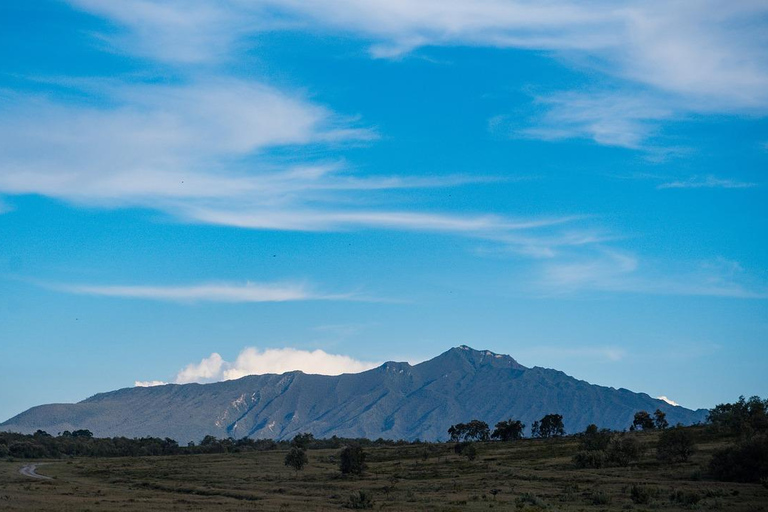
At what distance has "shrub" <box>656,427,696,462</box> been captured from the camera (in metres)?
83.5

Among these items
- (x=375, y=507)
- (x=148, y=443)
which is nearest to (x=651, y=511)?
(x=375, y=507)

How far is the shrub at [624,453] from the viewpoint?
283ft

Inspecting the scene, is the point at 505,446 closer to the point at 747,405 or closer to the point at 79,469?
the point at 747,405

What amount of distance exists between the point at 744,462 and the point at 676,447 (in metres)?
15.8

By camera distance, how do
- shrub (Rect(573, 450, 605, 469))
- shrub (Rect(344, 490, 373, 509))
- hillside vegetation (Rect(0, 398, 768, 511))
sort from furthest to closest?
shrub (Rect(573, 450, 605, 469))
shrub (Rect(344, 490, 373, 509))
hillside vegetation (Rect(0, 398, 768, 511))

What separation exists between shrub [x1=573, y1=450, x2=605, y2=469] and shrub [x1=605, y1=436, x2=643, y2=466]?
1.04 m

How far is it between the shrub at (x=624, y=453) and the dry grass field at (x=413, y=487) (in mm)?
1299

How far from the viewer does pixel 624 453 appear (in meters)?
87.6

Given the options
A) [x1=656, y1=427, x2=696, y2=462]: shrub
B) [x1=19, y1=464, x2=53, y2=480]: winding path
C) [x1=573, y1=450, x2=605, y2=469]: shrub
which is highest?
[x1=656, y1=427, x2=696, y2=462]: shrub

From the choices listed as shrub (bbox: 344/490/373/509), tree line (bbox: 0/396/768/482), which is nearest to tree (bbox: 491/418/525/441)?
tree line (bbox: 0/396/768/482)

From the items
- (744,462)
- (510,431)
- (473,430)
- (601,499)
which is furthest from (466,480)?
(473,430)

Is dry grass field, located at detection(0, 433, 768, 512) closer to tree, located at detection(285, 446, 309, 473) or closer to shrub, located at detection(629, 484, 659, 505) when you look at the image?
shrub, located at detection(629, 484, 659, 505)

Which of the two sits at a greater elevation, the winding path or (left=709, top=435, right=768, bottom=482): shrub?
(left=709, top=435, right=768, bottom=482): shrub

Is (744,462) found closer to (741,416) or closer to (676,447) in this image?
(676,447)
